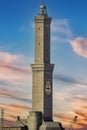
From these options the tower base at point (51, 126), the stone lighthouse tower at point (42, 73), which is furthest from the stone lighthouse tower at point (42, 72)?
the tower base at point (51, 126)

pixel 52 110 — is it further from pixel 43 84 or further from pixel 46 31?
pixel 46 31

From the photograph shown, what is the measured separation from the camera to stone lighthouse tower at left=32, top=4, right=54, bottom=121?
185250mm

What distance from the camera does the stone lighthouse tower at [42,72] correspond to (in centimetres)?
18525

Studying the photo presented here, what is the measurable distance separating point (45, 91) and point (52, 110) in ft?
21.9

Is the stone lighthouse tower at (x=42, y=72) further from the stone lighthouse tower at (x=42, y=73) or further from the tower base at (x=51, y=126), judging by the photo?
the tower base at (x=51, y=126)

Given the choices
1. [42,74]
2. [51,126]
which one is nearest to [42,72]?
[42,74]

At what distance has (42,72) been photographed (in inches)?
7343

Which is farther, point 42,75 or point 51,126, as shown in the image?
point 42,75

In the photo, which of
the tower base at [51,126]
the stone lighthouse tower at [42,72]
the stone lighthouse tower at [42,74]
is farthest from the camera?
the stone lighthouse tower at [42,72]

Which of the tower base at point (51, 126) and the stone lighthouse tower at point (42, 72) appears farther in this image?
the stone lighthouse tower at point (42, 72)

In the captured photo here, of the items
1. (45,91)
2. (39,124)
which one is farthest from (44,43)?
(39,124)

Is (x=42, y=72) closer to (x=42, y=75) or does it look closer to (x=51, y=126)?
(x=42, y=75)

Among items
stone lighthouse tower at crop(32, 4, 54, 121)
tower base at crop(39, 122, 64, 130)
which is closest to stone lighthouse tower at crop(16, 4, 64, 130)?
stone lighthouse tower at crop(32, 4, 54, 121)

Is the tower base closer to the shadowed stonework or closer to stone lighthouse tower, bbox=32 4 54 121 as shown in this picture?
the shadowed stonework
